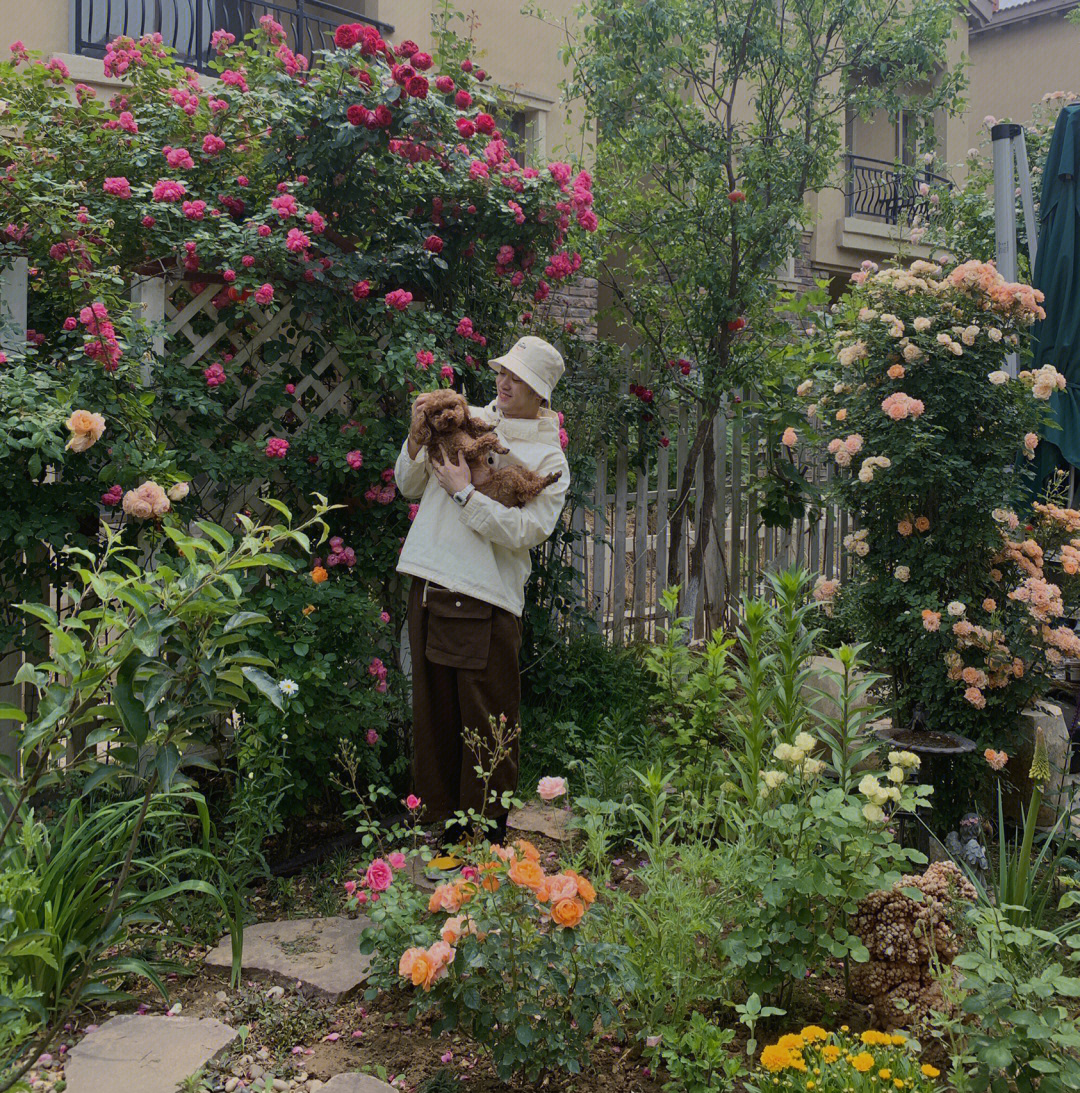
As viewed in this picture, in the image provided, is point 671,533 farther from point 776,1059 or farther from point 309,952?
point 776,1059

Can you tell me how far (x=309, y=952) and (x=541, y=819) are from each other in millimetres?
1263

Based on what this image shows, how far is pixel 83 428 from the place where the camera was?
9.80 ft

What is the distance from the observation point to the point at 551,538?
502cm

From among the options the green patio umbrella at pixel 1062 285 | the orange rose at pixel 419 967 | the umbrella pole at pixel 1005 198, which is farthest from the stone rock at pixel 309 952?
the umbrella pole at pixel 1005 198

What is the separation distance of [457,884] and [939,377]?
2.85 meters

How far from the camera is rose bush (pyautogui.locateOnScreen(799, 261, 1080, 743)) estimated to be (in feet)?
13.2

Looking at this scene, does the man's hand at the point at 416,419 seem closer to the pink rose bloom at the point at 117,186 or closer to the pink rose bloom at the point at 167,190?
the pink rose bloom at the point at 167,190

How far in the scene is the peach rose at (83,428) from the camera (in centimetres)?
297

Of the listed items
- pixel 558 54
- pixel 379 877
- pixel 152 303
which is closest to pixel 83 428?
pixel 152 303

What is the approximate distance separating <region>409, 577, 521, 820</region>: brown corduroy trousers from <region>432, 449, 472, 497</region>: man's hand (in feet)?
1.12

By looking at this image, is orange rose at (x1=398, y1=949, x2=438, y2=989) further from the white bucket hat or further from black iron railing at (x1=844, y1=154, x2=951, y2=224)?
black iron railing at (x1=844, y1=154, x2=951, y2=224)

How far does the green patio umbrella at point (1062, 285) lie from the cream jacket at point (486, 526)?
7.97 ft

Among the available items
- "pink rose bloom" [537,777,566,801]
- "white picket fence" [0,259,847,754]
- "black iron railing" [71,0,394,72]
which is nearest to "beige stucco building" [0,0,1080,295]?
"black iron railing" [71,0,394,72]

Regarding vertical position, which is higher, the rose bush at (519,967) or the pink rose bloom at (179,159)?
the pink rose bloom at (179,159)
